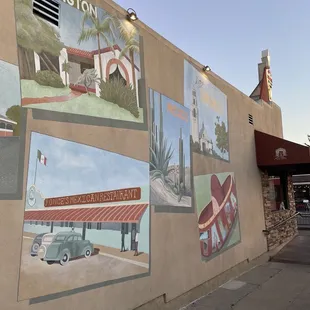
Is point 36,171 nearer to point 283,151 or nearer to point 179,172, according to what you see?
point 179,172

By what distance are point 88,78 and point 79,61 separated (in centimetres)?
25

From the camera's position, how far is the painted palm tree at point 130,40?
529 centimetres

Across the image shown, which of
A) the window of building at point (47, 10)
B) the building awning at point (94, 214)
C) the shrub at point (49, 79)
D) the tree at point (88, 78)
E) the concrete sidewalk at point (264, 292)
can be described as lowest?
the concrete sidewalk at point (264, 292)

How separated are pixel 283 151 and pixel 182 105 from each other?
490 cm

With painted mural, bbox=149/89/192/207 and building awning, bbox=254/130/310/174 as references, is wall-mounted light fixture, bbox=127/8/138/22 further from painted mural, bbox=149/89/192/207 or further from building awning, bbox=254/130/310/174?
building awning, bbox=254/130/310/174

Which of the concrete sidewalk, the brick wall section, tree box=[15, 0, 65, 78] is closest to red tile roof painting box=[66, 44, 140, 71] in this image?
tree box=[15, 0, 65, 78]

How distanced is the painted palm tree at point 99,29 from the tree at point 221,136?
382cm

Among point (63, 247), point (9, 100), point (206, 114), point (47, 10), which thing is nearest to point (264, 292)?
point (206, 114)

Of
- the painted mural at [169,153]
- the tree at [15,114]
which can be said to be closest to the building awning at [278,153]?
the painted mural at [169,153]

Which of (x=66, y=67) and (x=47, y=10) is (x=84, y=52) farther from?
(x=47, y=10)

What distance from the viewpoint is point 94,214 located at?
171 inches

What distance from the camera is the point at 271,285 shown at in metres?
7.19

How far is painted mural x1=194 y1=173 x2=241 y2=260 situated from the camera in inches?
268

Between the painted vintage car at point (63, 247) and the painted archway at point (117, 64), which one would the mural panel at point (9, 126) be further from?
the painted archway at point (117, 64)
